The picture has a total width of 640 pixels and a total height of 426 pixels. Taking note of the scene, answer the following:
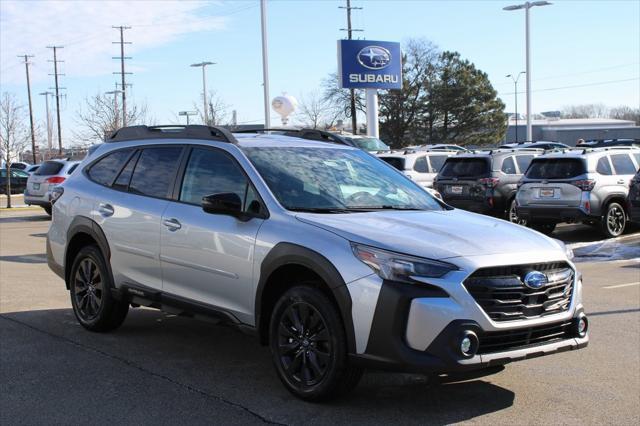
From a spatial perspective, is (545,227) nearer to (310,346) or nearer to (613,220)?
(613,220)

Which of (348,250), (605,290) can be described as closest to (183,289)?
(348,250)

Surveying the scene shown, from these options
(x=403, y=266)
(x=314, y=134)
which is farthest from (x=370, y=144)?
(x=403, y=266)

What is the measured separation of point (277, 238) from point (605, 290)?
19.1ft

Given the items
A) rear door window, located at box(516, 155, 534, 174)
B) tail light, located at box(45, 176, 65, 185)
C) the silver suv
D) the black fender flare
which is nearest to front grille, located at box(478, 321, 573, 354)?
the silver suv

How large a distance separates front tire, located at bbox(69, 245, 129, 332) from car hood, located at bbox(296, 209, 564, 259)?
99.2 inches

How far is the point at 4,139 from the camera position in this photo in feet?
127

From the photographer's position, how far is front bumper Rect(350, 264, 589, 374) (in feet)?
13.4

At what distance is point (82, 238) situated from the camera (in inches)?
270

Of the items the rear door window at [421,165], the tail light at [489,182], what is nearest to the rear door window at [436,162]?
the rear door window at [421,165]

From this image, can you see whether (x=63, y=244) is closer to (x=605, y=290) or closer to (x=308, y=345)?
(x=308, y=345)

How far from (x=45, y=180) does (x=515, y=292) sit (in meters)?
20.3

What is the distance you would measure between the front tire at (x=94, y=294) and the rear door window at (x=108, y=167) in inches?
25.4

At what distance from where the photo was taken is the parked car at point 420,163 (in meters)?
18.0

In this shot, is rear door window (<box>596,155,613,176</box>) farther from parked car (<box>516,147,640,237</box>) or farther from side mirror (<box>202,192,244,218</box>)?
side mirror (<box>202,192,244,218</box>)
